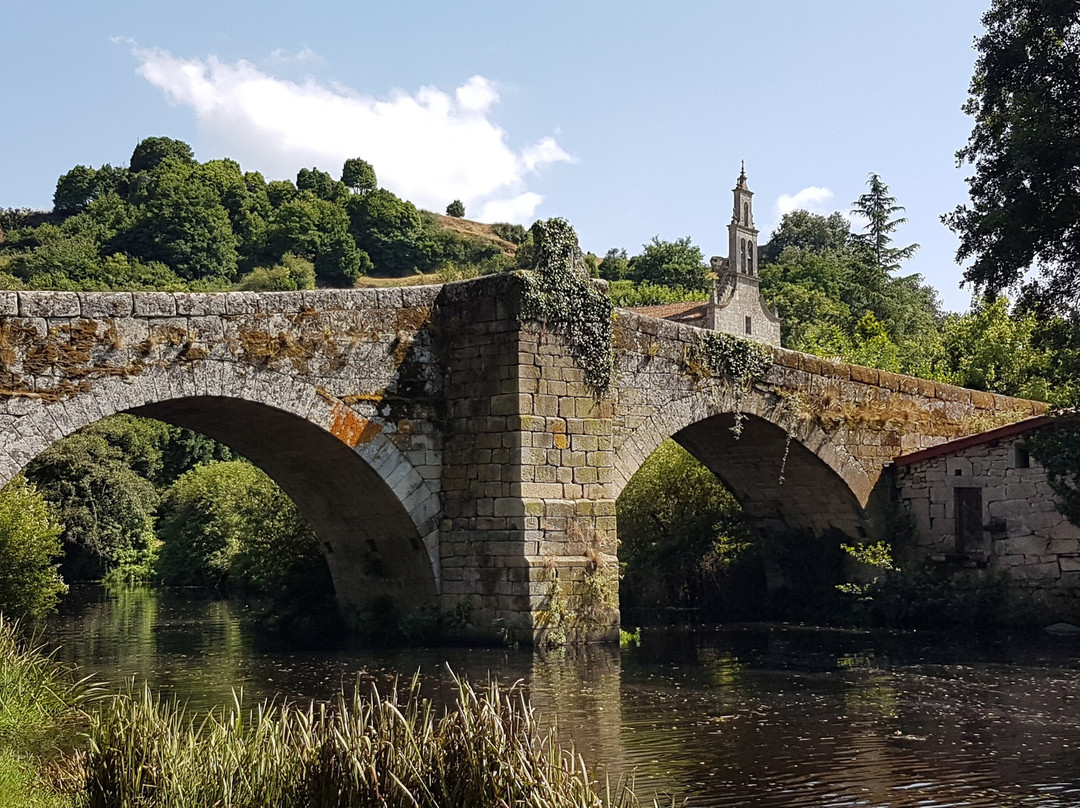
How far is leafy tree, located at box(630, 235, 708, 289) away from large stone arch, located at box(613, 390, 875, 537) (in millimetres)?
48139

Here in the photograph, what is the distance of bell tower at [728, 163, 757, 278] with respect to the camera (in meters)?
46.7

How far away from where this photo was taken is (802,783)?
7.56 metres

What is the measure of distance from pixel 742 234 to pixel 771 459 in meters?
29.8

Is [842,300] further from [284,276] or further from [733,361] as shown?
[733,361]

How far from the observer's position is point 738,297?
45.4 meters

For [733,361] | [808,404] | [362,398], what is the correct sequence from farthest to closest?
[808,404] < [733,361] < [362,398]

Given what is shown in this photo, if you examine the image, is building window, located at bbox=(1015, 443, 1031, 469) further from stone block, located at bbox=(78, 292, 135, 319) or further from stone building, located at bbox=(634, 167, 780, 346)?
stone building, located at bbox=(634, 167, 780, 346)

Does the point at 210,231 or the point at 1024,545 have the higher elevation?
the point at 210,231

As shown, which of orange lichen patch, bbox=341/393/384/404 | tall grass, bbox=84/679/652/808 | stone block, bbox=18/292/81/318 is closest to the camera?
tall grass, bbox=84/679/652/808

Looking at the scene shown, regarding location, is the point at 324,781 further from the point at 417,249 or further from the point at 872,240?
the point at 417,249

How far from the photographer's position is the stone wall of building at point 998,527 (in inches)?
665

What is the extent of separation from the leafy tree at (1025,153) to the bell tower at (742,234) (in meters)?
29.4

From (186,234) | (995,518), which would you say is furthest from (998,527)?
(186,234)

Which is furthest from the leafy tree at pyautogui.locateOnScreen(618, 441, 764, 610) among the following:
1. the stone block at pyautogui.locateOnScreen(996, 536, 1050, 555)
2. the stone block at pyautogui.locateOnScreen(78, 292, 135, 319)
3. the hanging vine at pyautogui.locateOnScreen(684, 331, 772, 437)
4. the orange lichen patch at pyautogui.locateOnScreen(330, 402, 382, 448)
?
the stone block at pyautogui.locateOnScreen(78, 292, 135, 319)
